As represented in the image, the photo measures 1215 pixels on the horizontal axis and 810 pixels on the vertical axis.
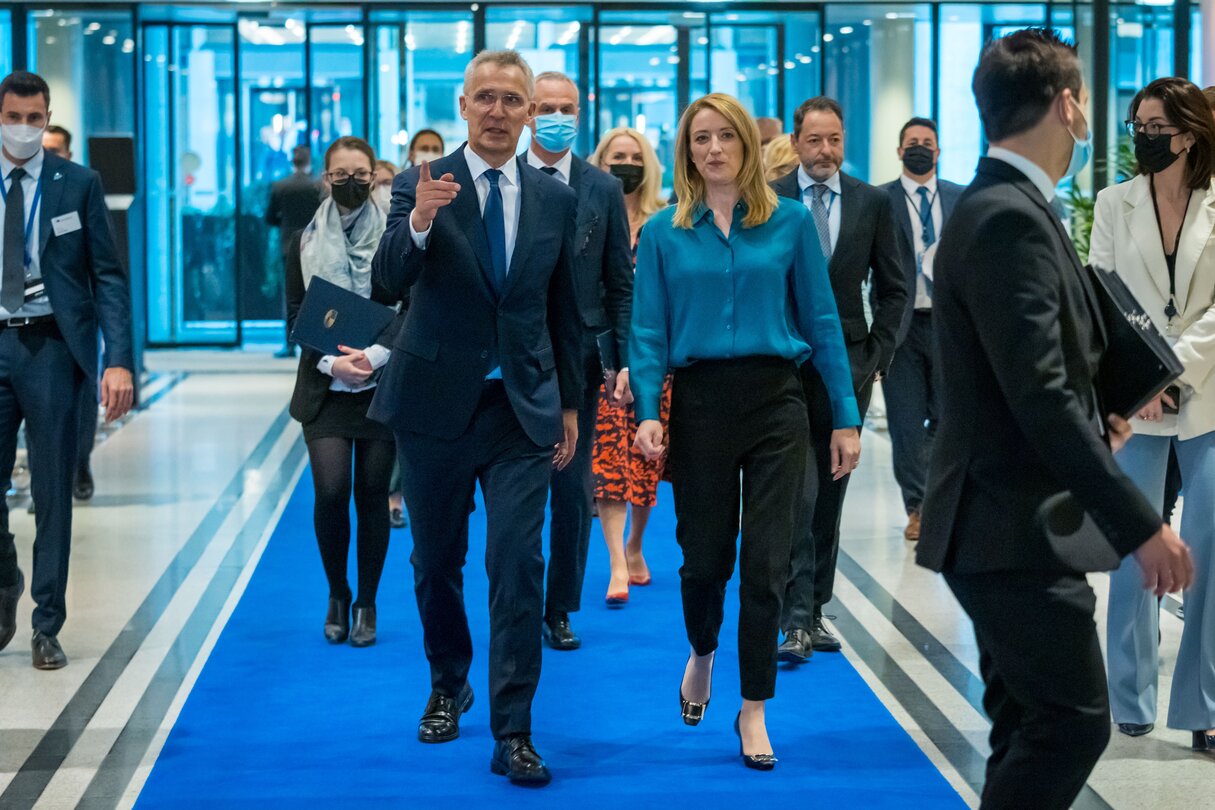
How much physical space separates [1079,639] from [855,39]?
49.1ft

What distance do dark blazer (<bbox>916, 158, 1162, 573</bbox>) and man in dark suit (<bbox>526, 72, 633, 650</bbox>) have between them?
8.14 feet

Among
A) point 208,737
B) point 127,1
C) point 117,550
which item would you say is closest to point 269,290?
point 127,1

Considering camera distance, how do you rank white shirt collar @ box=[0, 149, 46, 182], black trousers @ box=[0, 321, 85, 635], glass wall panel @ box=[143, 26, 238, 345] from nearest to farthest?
black trousers @ box=[0, 321, 85, 635]
white shirt collar @ box=[0, 149, 46, 182]
glass wall panel @ box=[143, 26, 238, 345]

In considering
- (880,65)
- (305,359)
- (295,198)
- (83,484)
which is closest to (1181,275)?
(305,359)

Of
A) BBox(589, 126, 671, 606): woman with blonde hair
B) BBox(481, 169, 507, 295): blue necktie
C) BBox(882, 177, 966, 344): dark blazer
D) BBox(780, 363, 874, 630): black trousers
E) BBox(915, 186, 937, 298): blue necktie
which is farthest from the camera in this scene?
BBox(915, 186, 937, 298): blue necktie

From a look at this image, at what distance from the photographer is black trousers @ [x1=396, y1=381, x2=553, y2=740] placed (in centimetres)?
423

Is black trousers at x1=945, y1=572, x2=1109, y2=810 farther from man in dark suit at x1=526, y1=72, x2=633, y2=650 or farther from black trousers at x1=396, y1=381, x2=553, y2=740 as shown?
man in dark suit at x1=526, y1=72, x2=633, y2=650

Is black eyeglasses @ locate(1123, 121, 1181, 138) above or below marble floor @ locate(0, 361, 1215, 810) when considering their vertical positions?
above

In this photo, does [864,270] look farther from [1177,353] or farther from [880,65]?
[880,65]

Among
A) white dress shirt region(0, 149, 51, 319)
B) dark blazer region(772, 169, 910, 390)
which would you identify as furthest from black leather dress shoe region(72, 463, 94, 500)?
dark blazer region(772, 169, 910, 390)

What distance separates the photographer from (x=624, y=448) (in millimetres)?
6484

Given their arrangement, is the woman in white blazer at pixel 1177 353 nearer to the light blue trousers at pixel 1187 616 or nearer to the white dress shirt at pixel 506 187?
the light blue trousers at pixel 1187 616

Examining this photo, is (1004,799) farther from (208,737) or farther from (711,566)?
(208,737)

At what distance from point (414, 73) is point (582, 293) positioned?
39.5 ft
